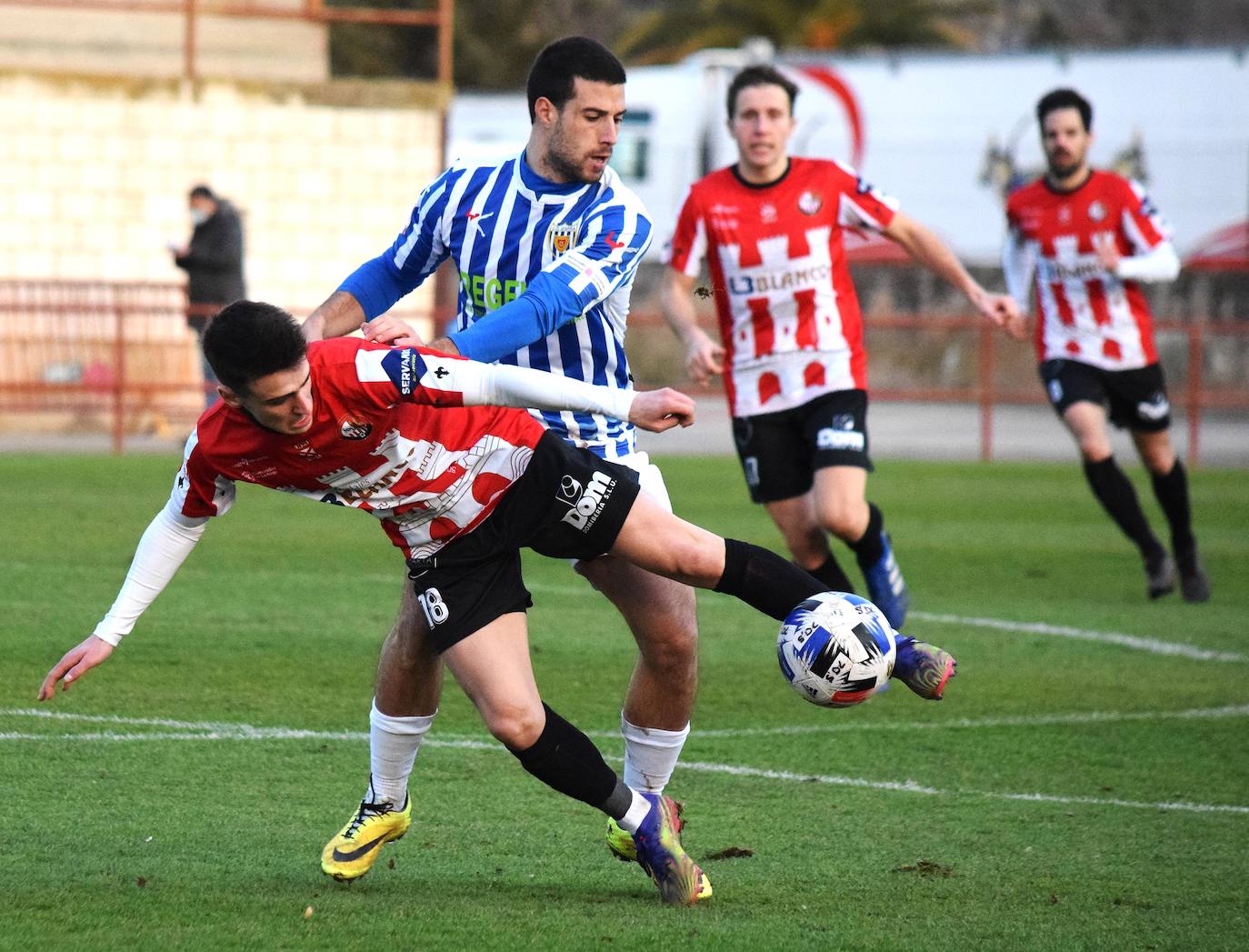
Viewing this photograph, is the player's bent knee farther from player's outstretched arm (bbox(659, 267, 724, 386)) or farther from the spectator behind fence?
the spectator behind fence

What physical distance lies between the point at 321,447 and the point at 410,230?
3.87 feet

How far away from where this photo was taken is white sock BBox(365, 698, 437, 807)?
479 centimetres

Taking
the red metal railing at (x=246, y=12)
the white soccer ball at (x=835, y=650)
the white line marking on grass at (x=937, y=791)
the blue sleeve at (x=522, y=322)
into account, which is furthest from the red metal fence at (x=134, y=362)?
the white soccer ball at (x=835, y=650)

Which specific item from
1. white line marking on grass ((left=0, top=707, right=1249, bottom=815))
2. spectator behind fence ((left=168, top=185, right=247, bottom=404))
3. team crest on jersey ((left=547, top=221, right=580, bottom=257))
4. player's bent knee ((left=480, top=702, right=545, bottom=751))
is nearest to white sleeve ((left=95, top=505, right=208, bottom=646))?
player's bent knee ((left=480, top=702, right=545, bottom=751))

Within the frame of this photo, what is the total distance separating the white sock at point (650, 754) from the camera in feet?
16.8

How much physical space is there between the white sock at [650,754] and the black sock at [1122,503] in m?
5.27

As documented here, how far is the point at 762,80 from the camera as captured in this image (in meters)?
7.72

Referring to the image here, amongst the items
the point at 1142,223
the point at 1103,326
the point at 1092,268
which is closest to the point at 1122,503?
the point at 1103,326

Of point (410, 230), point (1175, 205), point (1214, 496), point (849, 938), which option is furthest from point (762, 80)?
point (1175, 205)

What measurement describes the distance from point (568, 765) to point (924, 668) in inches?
34.4

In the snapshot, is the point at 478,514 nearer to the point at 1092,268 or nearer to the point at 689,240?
the point at 689,240

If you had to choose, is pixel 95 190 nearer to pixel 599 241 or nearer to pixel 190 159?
pixel 190 159

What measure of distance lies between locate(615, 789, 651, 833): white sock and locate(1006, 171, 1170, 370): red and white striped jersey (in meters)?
5.92

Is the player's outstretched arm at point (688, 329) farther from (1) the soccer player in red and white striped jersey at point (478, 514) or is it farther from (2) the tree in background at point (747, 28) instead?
(2) the tree in background at point (747, 28)
